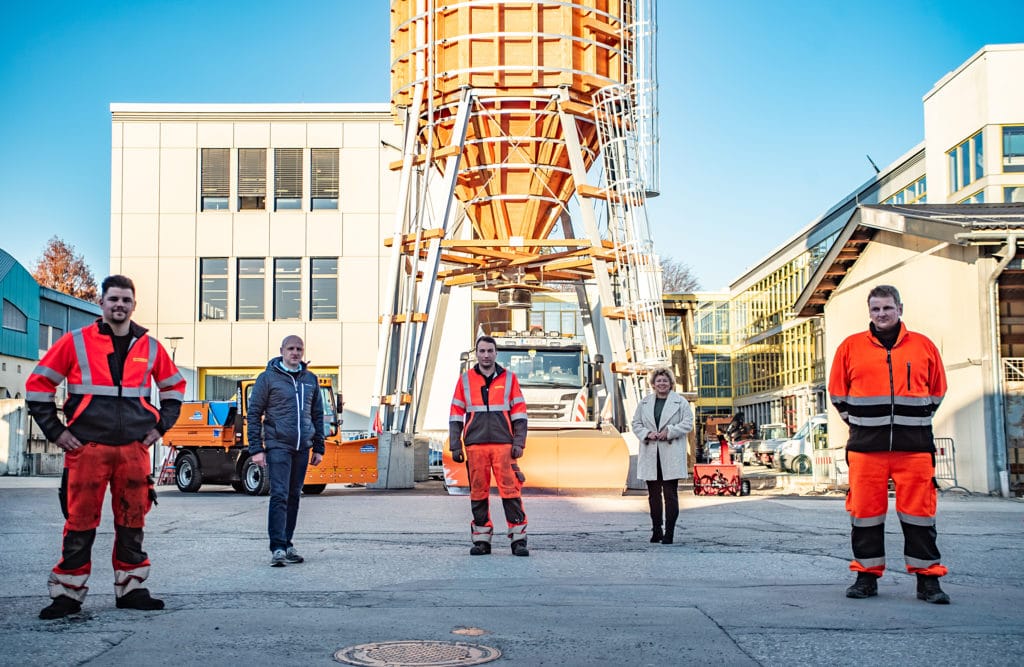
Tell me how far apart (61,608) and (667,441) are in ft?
21.7

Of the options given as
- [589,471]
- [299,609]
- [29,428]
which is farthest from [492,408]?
[29,428]

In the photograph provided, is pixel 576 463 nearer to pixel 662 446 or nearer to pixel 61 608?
pixel 662 446

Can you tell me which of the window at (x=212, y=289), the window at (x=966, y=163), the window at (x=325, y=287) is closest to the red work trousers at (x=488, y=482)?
the window at (x=325, y=287)

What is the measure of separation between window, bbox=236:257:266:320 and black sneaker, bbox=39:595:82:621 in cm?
3124

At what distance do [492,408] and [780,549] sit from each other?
9.77 ft

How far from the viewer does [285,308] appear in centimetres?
3750

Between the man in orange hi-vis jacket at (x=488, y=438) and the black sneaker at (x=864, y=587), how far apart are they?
3.50m

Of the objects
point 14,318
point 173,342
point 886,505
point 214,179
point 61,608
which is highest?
point 214,179

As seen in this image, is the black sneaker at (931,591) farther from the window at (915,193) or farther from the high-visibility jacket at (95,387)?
the window at (915,193)

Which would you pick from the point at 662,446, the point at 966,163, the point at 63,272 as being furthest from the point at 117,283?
the point at 63,272

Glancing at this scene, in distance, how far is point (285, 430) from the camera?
9852 mm

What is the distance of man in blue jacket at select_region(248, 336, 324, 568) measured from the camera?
979 cm

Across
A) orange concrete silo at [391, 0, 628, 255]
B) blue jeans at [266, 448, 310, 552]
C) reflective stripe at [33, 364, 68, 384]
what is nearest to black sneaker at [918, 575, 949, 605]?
blue jeans at [266, 448, 310, 552]

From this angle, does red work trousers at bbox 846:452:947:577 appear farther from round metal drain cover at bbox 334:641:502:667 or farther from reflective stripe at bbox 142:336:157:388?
reflective stripe at bbox 142:336:157:388
